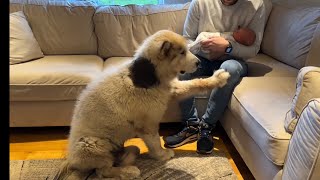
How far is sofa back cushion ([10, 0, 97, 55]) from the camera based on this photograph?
288 cm

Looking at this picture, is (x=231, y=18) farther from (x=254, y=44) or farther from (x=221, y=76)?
(x=221, y=76)

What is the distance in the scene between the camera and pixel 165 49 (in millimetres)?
1899

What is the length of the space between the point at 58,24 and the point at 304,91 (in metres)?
2.07

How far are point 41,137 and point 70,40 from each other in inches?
33.4

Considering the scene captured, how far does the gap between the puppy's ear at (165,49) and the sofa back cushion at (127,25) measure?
107 centimetres

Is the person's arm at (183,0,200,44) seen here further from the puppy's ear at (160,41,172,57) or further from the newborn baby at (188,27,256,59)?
the puppy's ear at (160,41,172,57)

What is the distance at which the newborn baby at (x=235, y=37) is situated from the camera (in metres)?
2.34

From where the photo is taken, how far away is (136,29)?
2967 mm

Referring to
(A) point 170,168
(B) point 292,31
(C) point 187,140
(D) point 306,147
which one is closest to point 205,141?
(C) point 187,140

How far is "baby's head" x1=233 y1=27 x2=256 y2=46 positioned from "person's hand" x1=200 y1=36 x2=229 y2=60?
0.10 metres

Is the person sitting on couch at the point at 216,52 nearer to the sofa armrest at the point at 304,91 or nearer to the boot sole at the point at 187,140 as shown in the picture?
the boot sole at the point at 187,140

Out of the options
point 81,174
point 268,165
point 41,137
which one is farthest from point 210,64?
point 41,137
